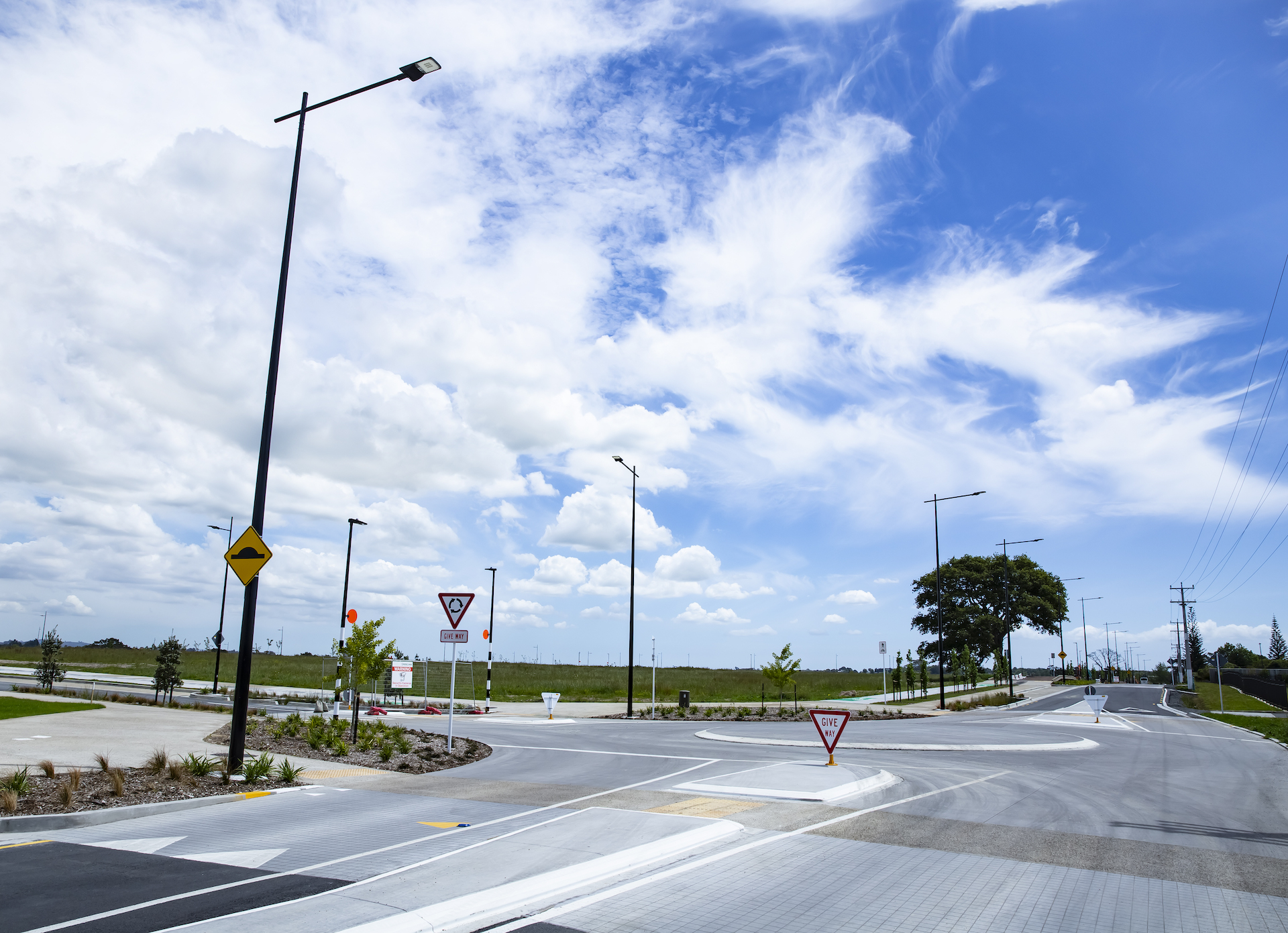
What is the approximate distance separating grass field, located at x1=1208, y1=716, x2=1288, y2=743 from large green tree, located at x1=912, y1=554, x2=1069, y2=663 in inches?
1397

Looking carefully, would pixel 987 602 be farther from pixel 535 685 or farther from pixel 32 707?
pixel 32 707

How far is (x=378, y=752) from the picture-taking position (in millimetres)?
16812

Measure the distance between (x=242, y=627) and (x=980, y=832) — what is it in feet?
35.2

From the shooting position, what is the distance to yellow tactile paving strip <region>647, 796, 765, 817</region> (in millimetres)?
10211

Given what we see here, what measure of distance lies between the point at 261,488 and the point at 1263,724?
38.0m

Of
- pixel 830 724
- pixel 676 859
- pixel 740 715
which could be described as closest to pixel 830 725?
pixel 830 724

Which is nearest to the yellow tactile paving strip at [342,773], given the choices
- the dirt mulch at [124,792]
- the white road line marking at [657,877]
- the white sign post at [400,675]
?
the dirt mulch at [124,792]

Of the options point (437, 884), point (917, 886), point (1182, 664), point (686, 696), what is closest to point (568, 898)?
point (437, 884)

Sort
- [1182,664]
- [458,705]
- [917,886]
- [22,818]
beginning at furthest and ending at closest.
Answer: [1182,664] < [458,705] < [22,818] < [917,886]

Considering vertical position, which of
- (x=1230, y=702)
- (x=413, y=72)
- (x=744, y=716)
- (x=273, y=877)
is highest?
(x=413, y=72)

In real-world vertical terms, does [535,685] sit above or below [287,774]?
below

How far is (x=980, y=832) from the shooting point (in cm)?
963

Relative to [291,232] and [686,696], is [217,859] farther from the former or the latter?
[686,696]

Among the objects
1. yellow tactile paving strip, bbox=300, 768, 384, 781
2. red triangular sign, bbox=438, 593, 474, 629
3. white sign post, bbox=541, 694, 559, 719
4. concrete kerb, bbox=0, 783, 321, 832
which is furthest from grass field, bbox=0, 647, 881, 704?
concrete kerb, bbox=0, 783, 321, 832
